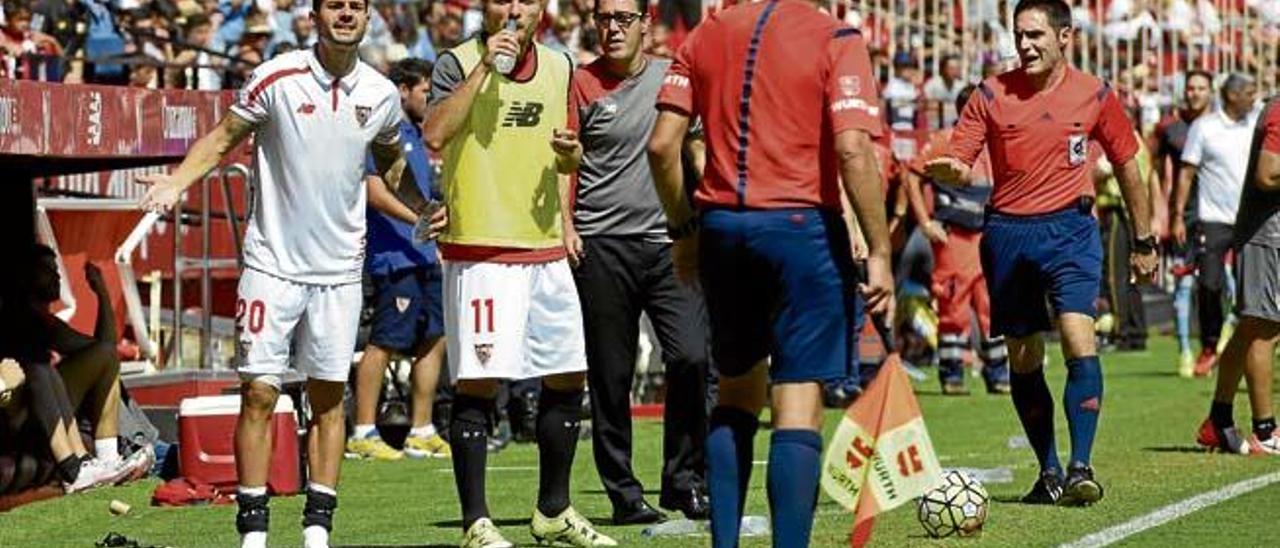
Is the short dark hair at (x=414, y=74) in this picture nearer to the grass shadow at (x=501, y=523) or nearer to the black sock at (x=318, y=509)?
the grass shadow at (x=501, y=523)

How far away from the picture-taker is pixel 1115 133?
1293 centimetres

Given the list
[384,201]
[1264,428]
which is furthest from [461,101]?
[1264,428]

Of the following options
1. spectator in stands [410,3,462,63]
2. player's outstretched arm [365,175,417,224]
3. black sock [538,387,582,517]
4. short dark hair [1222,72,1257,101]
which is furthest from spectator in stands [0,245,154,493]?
spectator in stands [410,3,462,63]

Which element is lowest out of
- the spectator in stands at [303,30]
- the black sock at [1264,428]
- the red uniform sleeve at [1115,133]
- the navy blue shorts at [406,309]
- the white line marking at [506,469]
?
the white line marking at [506,469]

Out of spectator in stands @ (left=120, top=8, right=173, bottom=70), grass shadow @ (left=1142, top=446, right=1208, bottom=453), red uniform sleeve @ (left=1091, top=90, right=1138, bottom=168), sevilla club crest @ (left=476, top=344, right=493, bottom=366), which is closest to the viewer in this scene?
sevilla club crest @ (left=476, top=344, right=493, bottom=366)

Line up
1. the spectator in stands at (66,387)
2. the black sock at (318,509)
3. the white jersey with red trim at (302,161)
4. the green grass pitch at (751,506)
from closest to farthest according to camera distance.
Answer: the white jersey with red trim at (302,161) → the black sock at (318,509) → the green grass pitch at (751,506) → the spectator in stands at (66,387)

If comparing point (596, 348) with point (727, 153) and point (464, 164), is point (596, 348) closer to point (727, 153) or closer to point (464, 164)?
point (464, 164)

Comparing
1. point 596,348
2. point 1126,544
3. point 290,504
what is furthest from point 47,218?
point 1126,544

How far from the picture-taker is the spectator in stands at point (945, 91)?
28.7 metres

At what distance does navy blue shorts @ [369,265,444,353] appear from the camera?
16453 mm

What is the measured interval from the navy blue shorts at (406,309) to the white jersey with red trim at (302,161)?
573 cm

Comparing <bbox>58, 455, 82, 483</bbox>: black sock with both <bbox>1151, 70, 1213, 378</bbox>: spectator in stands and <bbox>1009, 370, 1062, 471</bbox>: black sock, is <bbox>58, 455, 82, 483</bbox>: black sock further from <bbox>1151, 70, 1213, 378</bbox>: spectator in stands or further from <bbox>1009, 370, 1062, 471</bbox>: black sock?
<bbox>1151, 70, 1213, 378</bbox>: spectator in stands

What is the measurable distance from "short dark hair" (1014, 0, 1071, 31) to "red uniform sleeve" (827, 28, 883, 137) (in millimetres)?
3807

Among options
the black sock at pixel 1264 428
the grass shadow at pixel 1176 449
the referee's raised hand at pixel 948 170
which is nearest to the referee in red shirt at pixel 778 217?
the referee's raised hand at pixel 948 170
